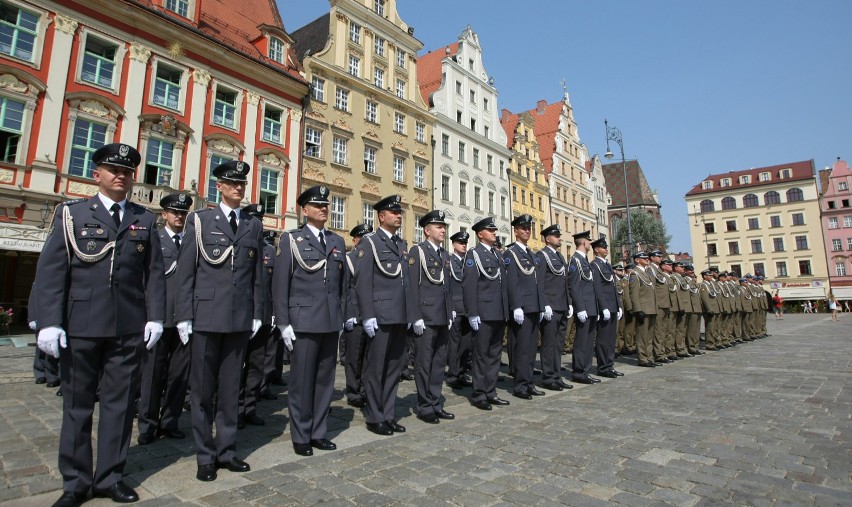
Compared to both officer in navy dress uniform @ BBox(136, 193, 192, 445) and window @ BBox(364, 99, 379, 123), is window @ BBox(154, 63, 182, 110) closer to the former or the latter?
window @ BBox(364, 99, 379, 123)

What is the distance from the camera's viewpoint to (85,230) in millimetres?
3402

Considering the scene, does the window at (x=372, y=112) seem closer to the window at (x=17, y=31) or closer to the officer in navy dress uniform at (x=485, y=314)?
the window at (x=17, y=31)

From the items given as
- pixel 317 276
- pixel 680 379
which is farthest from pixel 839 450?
pixel 317 276

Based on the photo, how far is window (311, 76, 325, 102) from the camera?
23641 mm

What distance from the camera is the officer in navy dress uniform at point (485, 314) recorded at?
6336mm

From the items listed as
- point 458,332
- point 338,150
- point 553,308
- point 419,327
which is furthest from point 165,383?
point 338,150

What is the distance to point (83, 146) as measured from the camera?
53.2 ft

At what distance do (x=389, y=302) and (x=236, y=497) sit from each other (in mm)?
2458

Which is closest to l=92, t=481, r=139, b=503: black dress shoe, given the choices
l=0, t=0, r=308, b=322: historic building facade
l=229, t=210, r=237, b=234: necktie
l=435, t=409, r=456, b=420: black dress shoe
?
l=229, t=210, r=237, b=234: necktie

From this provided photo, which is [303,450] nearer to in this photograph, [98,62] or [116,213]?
[116,213]

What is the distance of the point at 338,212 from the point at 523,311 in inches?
723

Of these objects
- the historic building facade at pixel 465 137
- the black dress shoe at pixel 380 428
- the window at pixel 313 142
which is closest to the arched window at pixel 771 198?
the historic building facade at pixel 465 137

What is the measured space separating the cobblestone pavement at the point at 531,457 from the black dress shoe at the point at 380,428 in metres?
0.10

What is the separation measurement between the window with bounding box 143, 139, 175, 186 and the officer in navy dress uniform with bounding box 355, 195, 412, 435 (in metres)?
15.8
